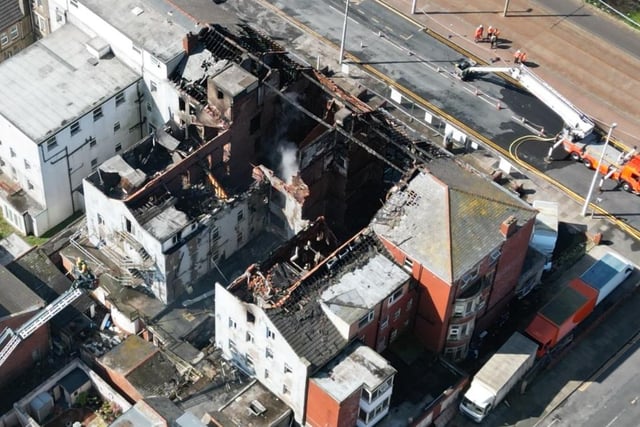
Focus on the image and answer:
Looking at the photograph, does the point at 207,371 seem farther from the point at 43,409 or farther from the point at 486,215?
the point at 486,215

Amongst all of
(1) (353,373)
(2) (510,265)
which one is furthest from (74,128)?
(2) (510,265)

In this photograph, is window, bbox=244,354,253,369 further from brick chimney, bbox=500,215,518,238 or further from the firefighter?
the firefighter

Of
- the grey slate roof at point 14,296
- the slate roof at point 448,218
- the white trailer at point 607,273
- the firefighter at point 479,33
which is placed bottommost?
the white trailer at point 607,273

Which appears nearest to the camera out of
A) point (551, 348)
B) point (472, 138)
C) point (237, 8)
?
point (551, 348)

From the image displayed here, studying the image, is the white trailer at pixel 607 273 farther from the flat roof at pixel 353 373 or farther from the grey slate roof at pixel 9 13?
the grey slate roof at pixel 9 13

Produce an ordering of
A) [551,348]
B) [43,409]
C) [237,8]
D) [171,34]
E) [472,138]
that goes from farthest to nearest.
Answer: [237,8] < [472,138] < [171,34] < [551,348] < [43,409]

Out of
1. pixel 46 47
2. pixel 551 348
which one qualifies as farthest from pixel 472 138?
pixel 46 47

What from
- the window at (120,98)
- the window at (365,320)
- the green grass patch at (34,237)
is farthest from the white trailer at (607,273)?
the green grass patch at (34,237)

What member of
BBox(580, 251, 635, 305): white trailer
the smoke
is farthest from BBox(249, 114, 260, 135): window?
BBox(580, 251, 635, 305): white trailer

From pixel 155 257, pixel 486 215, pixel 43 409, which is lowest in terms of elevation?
pixel 43 409
